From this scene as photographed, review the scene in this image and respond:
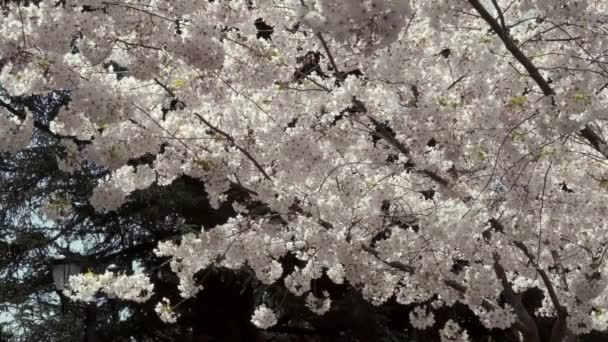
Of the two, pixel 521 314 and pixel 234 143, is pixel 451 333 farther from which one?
pixel 234 143

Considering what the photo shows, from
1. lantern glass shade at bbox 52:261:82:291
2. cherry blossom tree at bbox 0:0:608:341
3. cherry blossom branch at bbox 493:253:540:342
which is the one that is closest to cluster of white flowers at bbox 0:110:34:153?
cherry blossom tree at bbox 0:0:608:341

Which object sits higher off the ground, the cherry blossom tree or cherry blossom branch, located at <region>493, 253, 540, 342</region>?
the cherry blossom tree

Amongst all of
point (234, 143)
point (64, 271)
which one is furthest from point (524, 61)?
point (64, 271)

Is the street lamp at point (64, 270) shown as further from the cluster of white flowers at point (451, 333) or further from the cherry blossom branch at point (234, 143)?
the cluster of white flowers at point (451, 333)

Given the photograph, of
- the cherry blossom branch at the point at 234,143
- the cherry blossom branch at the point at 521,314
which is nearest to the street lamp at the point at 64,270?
the cherry blossom branch at the point at 234,143

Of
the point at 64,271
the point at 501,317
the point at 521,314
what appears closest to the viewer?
the point at 501,317

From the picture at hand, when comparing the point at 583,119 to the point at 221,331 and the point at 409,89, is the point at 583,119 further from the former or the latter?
the point at 221,331

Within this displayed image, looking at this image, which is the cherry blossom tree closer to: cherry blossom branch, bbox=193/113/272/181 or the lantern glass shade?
cherry blossom branch, bbox=193/113/272/181

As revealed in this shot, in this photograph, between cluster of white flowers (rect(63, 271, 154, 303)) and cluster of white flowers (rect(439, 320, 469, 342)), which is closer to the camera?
cluster of white flowers (rect(439, 320, 469, 342))

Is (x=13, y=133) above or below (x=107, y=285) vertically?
above
